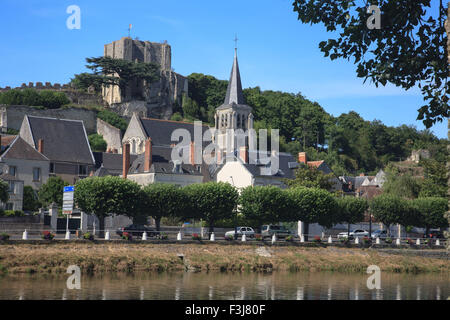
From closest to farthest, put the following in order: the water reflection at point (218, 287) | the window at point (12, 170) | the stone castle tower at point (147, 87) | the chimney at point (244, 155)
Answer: the water reflection at point (218, 287), the window at point (12, 170), the chimney at point (244, 155), the stone castle tower at point (147, 87)

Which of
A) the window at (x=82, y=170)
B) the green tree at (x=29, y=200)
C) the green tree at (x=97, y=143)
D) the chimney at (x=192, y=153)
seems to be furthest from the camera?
the green tree at (x=97, y=143)

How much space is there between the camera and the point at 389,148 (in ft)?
397

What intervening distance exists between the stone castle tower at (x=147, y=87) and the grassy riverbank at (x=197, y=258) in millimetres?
61515

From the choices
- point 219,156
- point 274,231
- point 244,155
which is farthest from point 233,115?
point 274,231

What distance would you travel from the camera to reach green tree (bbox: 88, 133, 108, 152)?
8675cm

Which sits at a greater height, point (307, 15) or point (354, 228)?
point (307, 15)

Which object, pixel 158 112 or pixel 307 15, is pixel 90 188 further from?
pixel 158 112

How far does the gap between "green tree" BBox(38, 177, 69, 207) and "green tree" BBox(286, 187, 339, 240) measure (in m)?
23.7

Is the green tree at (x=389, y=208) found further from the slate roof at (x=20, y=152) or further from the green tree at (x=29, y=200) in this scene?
the slate roof at (x=20, y=152)

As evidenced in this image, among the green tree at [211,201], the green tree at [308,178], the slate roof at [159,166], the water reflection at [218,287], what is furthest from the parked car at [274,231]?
the slate roof at [159,166]

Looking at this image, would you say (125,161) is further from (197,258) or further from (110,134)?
(197,258)

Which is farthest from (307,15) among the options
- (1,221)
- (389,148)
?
(389,148)

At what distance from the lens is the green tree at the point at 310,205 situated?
5278 centimetres

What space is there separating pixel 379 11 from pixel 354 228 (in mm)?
57807
